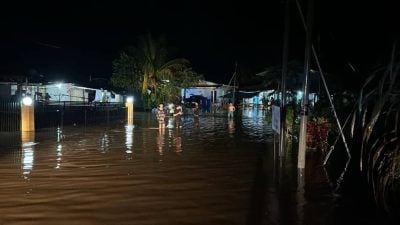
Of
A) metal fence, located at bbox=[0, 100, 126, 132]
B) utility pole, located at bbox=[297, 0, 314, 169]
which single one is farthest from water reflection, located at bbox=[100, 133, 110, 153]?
utility pole, located at bbox=[297, 0, 314, 169]

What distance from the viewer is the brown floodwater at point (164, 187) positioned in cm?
727

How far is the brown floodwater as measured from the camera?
23.8 feet

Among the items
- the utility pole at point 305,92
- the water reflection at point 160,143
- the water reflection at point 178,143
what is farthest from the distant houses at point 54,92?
the utility pole at point 305,92

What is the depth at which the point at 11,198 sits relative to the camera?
8.30m

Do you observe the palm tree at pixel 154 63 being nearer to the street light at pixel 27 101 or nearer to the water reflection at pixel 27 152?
the street light at pixel 27 101

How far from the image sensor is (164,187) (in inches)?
368

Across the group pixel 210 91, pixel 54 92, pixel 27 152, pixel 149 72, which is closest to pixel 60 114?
pixel 27 152

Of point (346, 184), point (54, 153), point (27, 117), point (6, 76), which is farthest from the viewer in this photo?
point (6, 76)

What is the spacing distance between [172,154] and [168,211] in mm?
6625

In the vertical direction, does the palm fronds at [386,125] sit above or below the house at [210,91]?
below

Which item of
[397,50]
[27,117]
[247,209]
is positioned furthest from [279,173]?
[27,117]

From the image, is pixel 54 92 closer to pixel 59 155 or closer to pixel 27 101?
pixel 27 101

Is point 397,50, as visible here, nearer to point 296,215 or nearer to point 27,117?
point 296,215

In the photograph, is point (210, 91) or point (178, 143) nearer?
point (178, 143)
